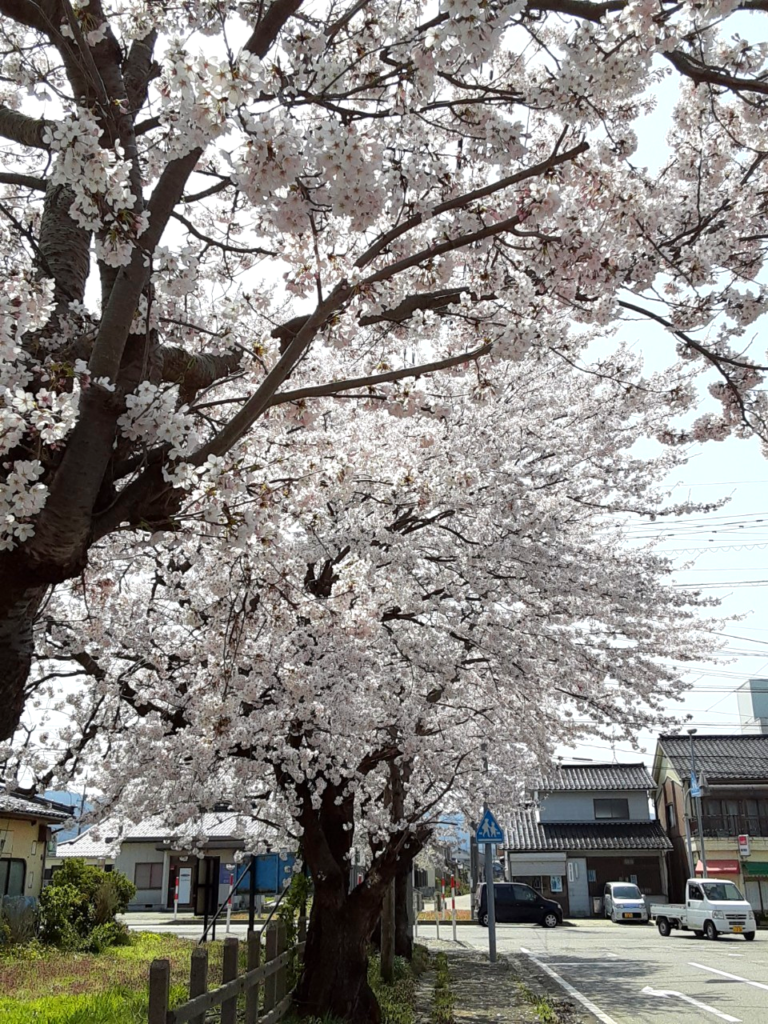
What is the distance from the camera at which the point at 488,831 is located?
1753 cm

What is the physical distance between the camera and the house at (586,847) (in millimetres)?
42750

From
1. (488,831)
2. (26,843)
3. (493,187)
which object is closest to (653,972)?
(488,831)

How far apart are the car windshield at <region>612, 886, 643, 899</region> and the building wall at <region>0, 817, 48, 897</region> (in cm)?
2452

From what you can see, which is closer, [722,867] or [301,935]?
[301,935]

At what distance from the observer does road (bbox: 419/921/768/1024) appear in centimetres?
1152

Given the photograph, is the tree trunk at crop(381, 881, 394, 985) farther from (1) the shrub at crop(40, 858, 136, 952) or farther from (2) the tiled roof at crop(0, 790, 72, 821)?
(2) the tiled roof at crop(0, 790, 72, 821)

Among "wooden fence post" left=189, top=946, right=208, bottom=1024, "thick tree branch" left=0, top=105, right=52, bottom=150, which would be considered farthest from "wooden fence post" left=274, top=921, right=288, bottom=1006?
"thick tree branch" left=0, top=105, right=52, bottom=150

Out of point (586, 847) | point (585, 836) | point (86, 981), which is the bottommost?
point (86, 981)

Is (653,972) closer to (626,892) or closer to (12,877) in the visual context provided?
(12,877)

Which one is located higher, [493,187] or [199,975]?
[493,187]

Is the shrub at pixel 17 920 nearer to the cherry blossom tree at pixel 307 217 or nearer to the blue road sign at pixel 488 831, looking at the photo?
the blue road sign at pixel 488 831

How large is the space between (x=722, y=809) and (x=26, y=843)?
1248 inches

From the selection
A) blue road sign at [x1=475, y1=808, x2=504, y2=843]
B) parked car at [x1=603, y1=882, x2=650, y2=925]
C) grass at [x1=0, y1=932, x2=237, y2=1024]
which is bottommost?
parked car at [x1=603, y1=882, x2=650, y2=925]

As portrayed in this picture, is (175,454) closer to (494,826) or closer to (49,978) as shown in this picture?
(49,978)
